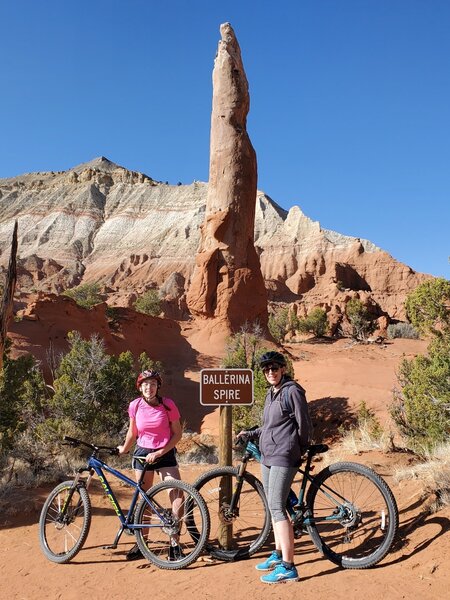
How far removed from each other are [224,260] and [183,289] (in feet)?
94.5

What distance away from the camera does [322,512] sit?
13.9 feet

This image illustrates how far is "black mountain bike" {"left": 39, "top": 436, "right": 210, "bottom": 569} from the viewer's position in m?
3.78

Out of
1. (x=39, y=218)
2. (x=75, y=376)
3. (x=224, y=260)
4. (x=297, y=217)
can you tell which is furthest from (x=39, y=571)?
(x=39, y=218)

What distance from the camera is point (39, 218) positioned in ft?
251

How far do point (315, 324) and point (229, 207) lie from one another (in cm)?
1406

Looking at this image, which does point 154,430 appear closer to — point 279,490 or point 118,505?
point 118,505

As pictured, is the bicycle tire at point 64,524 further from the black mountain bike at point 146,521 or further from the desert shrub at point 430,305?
the desert shrub at point 430,305

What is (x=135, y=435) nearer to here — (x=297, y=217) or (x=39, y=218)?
(x=297, y=217)

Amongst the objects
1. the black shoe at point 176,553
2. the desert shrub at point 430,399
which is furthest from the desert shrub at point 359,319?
the black shoe at point 176,553

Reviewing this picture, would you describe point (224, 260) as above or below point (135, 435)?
above

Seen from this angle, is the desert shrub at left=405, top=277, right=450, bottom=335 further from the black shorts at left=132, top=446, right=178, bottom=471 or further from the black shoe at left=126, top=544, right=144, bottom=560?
the black shoe at left=126, top=544, right=144, bottom=560

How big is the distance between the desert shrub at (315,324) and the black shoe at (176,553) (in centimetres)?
3194

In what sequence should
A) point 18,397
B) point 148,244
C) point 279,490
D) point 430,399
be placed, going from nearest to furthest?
point 279,490 → point 430,399 → point 18,397 → point 148,244

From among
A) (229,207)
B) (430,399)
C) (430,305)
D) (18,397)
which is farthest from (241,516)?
(229,207)
